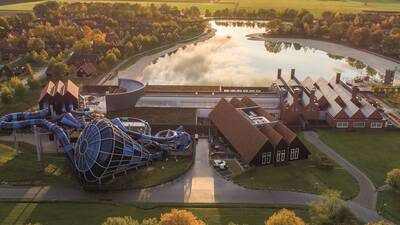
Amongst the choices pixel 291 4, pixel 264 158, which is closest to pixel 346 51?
pixel 264 158

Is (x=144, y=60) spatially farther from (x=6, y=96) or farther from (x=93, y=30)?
(x=6, y=96)

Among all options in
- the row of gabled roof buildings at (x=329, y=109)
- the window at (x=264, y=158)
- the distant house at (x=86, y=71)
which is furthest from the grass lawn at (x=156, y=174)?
the distant house at (x=86, y=71)

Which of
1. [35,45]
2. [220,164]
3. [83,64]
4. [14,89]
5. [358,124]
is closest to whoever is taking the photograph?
[220,164]

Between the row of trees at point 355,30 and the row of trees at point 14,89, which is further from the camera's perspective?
the row of trees at point 355,30

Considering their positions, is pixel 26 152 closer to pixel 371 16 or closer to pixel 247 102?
pixel 247 102

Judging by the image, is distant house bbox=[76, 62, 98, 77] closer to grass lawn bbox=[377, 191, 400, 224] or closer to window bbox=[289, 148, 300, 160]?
window bbox=[289, 148, 300, 160]

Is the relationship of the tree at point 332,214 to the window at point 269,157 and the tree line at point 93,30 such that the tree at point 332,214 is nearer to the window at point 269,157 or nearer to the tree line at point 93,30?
the window at point 269,157

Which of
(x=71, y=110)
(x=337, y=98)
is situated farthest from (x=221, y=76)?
(x=71, y=110)
